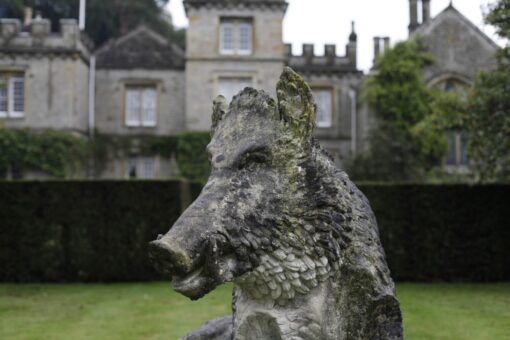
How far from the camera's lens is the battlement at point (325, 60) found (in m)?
29.3

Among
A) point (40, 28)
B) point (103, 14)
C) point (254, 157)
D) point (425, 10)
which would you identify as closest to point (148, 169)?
point (40, 28)

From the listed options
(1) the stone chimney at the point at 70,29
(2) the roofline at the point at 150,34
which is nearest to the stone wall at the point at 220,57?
(2) the roofline at the point at 150,34

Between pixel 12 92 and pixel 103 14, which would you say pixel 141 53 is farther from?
pixel 103 14

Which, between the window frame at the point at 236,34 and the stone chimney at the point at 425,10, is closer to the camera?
the window frame at the point at 236,34

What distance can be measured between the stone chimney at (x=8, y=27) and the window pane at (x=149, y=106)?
6456 mm

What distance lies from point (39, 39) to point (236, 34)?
352 inches

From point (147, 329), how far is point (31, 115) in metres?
20.0

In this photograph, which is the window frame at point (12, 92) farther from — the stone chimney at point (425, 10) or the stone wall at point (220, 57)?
the stone chimney at point (425, 10)

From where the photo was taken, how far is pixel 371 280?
2436 mm

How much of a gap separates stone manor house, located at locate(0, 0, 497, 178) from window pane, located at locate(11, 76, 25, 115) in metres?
0.05

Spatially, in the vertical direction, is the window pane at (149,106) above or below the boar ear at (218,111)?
above

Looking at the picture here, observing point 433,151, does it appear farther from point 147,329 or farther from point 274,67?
point 147,329

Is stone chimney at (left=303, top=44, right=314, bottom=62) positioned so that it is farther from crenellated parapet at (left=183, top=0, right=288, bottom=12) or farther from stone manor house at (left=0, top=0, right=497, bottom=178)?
crenellated parapet at (left=183, top=0, right=288, bottom=12)

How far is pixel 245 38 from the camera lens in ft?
88.1
